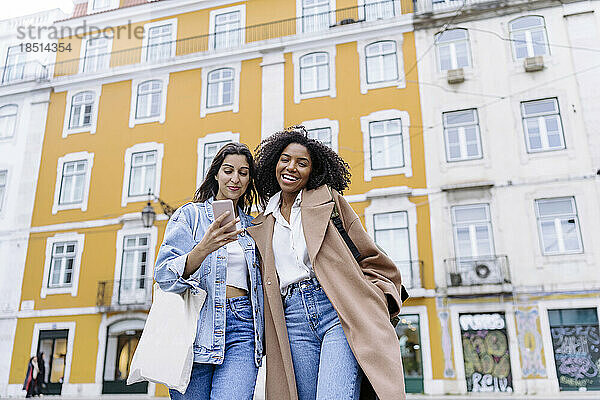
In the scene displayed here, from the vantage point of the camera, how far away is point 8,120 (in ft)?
61.8

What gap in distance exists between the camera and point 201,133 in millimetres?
16797

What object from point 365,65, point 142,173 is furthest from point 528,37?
point 142,173

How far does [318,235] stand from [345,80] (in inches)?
555

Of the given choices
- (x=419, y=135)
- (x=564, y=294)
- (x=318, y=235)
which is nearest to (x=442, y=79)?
(x=419, y=135)

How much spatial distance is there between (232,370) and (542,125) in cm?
1400

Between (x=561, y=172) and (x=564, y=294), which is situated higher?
(x=561, y=172)

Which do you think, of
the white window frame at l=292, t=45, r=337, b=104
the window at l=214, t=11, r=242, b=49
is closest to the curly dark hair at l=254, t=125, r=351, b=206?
the white window frame at l=292, t=45, r=337, b=104

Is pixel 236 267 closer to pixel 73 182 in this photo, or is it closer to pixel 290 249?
pixel 290 249

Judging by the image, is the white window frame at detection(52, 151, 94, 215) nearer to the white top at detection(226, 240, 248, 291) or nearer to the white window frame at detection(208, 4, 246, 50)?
the white window frame at detection(208, 4, 246, 50)

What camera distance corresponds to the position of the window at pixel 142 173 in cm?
1677

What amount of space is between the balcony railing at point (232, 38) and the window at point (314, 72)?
32.5 inches

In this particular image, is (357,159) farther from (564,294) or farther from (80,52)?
(80,52)

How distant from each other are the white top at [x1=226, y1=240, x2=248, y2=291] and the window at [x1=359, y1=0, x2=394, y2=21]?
593 inches

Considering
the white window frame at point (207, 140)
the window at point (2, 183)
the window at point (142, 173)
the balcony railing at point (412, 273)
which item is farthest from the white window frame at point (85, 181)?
the balcony railing at point (412, 273)
